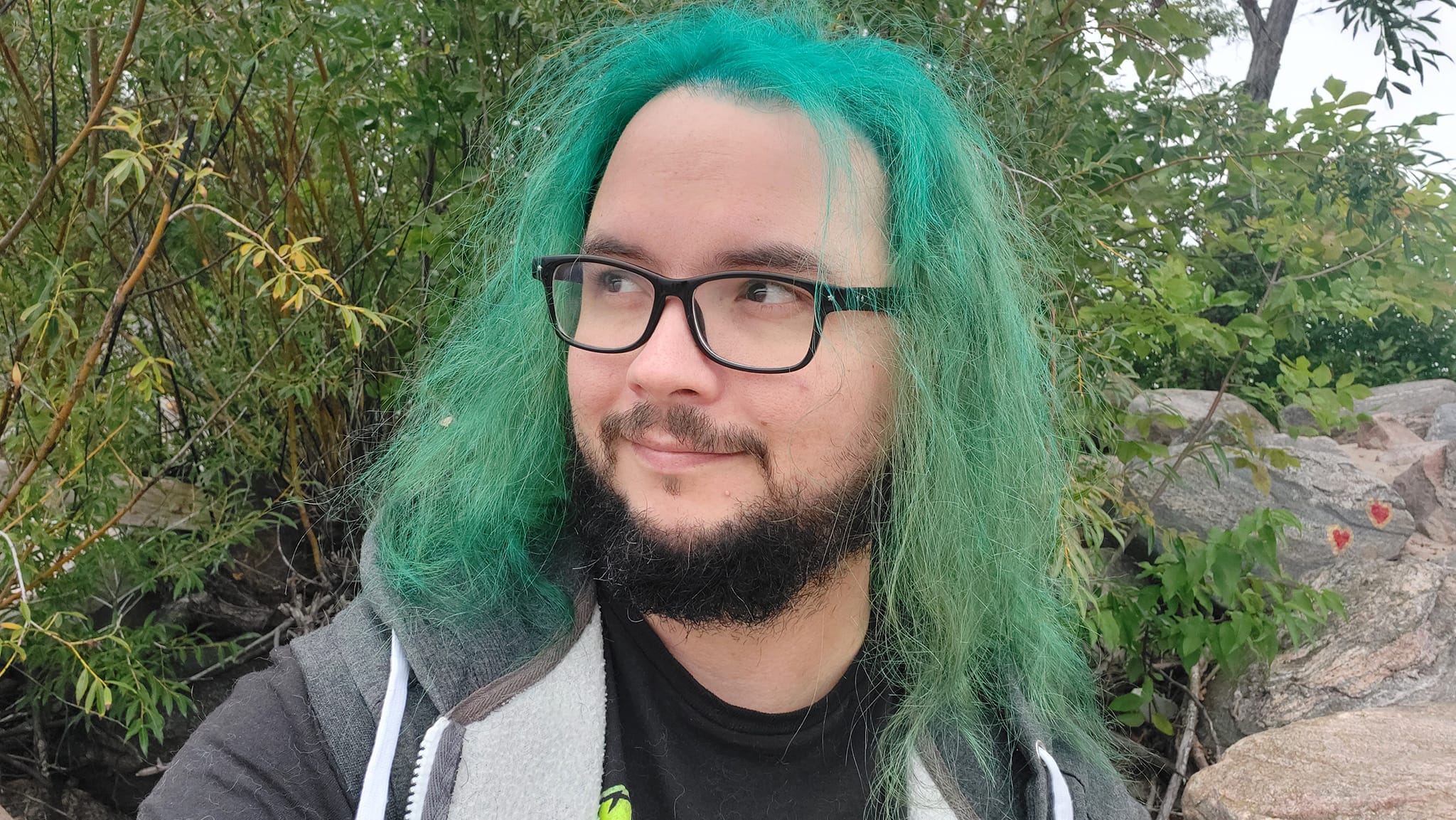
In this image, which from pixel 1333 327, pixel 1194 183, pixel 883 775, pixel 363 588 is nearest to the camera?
pixel 363 588

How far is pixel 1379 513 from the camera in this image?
14.0 ft

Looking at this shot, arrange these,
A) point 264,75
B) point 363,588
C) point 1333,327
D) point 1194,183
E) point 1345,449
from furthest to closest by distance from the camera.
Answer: point 1333,327
point 1345,449
point 1194,183
point 264,75
point 363,588

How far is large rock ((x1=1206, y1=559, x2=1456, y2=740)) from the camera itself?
120 inches

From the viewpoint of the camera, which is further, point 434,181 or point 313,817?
point 434,181

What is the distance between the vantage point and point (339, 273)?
2523 millimetres

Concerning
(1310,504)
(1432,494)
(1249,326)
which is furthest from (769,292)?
(1432,494)

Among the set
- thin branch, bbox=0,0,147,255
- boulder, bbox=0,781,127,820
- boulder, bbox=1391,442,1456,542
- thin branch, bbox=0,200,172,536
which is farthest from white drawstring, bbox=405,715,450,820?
boulder, bbox=1391,442,1456,542

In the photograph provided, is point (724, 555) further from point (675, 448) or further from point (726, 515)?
point (675, 448)

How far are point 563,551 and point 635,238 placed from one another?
0.52 metres

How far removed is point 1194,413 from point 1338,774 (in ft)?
9.01

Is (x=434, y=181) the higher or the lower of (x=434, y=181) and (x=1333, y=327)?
the higher

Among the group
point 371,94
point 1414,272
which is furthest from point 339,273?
point 1414,272

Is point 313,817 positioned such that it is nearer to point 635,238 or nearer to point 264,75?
point 635,238

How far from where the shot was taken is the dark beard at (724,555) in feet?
4.58
